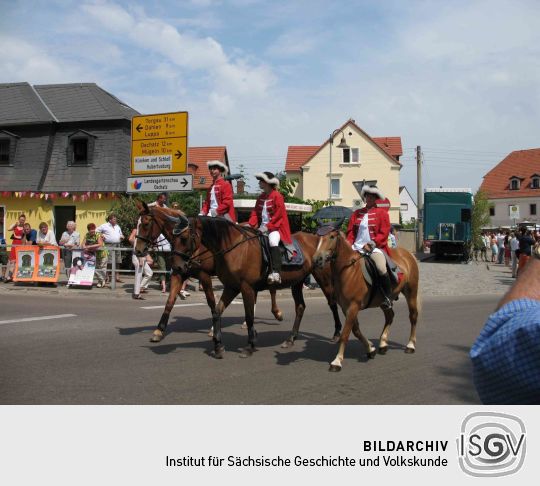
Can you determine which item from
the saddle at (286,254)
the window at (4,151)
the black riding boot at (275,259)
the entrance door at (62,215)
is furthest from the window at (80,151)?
the black riding boot at (275,259)

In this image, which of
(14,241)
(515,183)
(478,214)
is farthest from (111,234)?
(515,183)

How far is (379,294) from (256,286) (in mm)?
1766

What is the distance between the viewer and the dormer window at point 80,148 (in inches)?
1006

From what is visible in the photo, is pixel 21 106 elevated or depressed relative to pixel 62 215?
elevated

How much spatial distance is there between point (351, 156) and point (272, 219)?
155 feet

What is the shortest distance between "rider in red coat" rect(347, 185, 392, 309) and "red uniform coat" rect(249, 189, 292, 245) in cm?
97

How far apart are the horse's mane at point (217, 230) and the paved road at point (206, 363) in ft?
5.22

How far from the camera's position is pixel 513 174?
233ft

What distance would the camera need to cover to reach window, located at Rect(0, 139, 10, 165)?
26422 mm

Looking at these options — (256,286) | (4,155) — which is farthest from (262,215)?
(4,155)

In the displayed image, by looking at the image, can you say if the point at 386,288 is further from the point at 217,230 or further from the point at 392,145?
the point at 392,145

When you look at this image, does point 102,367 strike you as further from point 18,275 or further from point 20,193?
point 20,193
